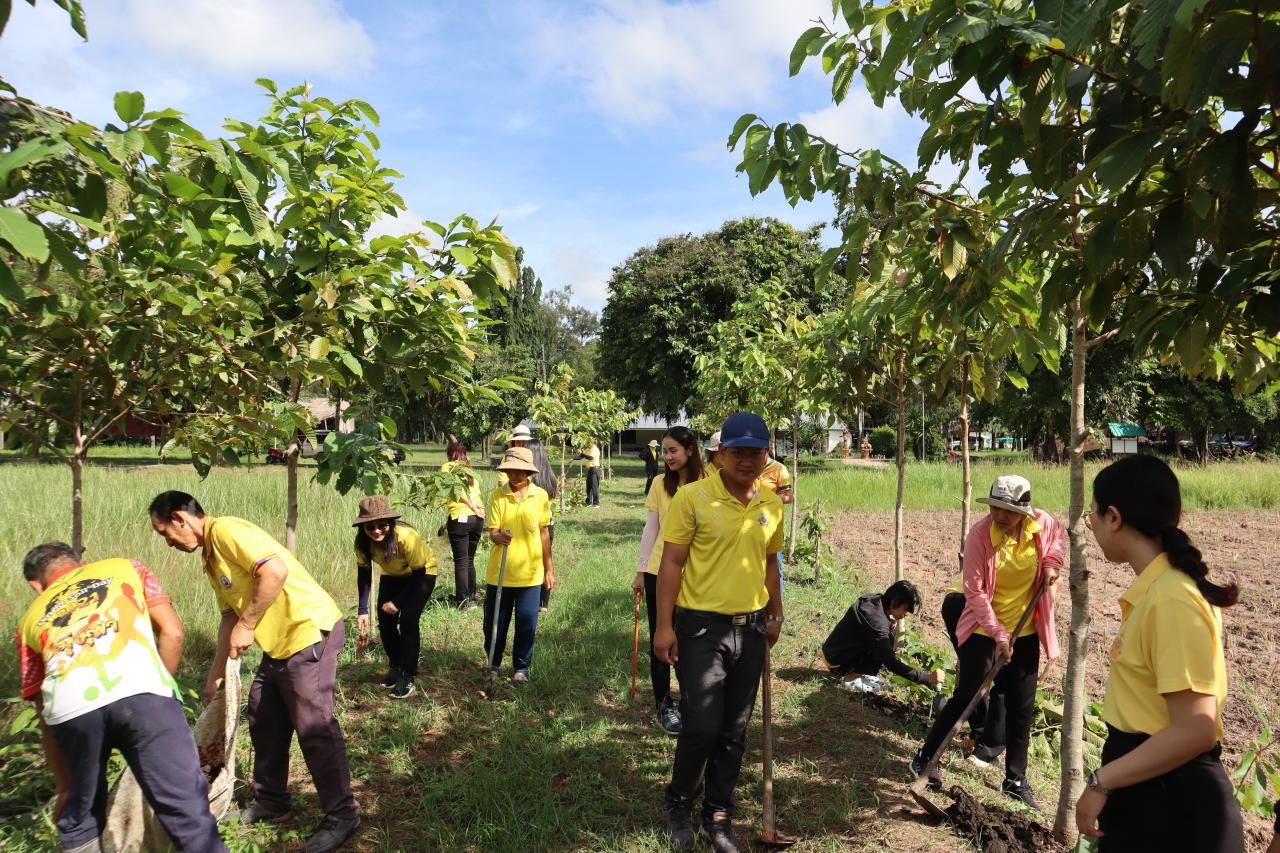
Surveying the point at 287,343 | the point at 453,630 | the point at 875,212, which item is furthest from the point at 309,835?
the point at 875,212

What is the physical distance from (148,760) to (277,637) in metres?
0.68

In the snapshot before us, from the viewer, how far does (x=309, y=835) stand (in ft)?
11.8

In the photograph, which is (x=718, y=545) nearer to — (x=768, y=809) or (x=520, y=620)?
(x=768, y=809)

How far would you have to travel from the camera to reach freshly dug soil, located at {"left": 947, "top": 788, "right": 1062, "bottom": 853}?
3289mm

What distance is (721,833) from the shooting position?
3348mm

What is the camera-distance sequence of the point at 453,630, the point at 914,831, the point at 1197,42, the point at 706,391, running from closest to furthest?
1. the point at 1197,42
2. the point at 914,831
3. the point at 453,630
4. the point at 706,391

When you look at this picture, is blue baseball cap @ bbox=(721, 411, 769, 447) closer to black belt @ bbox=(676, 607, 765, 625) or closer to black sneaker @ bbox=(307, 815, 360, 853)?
black belt @ bbox=(676, 607, 765, 625)

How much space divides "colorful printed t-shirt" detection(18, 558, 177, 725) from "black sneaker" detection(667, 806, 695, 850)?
2297 mm

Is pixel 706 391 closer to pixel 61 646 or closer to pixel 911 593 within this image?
pixel 911 593

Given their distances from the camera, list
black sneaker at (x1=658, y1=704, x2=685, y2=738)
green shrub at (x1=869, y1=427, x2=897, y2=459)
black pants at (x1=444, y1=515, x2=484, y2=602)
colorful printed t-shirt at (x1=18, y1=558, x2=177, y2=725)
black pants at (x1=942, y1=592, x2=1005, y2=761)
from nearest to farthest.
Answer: colorful printed t-shirt at (x1=18, y1=558, x2=177, y2=725) < black pants at (x1=942, y1=592, x2=1005, y2=761) < black sneaker at (x1=658, y1=704, x2=685, y2=738) < black pants at (x1=444, y1=515, x2=484, y2=602) < green shrub at (x1=869, y1=427, x2=897, y2=459)

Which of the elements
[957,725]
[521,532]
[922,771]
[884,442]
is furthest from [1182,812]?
[884,442]

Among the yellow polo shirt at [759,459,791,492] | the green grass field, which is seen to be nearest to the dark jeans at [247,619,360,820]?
the green grass field

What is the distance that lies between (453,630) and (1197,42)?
22.5 feet

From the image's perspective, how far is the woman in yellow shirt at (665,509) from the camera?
15.5ft
